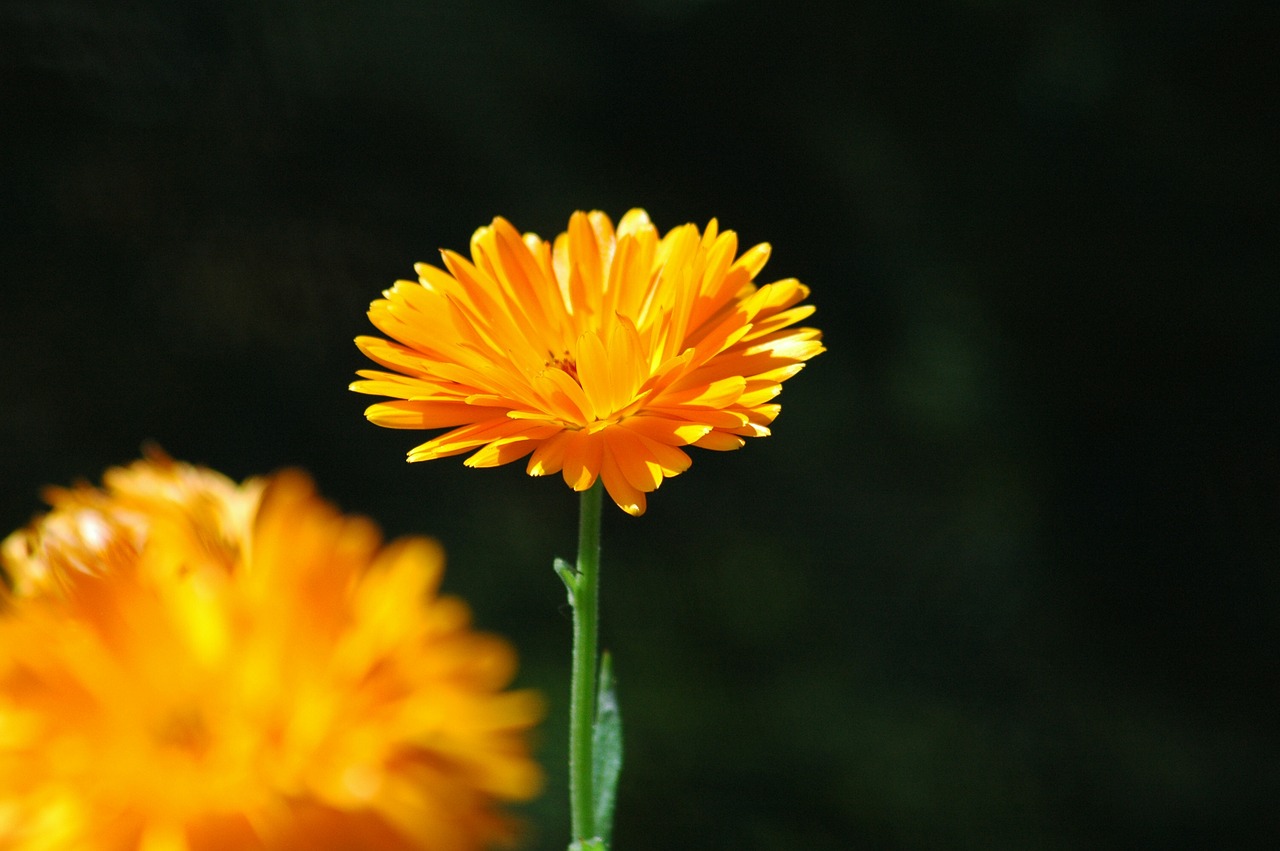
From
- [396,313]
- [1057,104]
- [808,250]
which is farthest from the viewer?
[808,250]

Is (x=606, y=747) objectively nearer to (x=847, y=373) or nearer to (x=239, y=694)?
(x=239, y=694)

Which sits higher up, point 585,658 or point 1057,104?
point 1057,104

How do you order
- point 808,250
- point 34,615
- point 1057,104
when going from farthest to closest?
point 808,250, point 1057,104, point 34,615

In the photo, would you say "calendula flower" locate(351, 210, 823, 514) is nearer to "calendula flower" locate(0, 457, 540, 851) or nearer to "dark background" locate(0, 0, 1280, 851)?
"calendula flower" locate(0, 457, 540, 851)

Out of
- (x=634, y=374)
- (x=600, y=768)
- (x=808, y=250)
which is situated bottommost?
(x=600, y=768)

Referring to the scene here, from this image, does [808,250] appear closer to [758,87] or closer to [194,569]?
[758,87]

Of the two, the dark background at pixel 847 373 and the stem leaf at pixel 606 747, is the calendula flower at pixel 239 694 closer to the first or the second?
the stem leaf at pixel 606 747

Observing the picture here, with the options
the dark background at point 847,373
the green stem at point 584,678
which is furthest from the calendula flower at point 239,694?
the dark background at point 847,373

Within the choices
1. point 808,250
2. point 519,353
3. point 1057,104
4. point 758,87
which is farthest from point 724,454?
point 519,353
